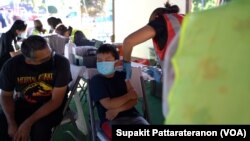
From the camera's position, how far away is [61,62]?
216 centimetres

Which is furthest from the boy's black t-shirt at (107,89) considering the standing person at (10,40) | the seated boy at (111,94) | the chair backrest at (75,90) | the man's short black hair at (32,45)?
the standing person at (10,40)

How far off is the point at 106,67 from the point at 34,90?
51cm

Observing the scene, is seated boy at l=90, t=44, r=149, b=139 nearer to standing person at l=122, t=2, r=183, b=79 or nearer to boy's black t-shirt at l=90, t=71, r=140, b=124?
boy's black t-shirt at l=90, t=71, r=140, b=124

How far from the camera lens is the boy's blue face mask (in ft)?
7.06

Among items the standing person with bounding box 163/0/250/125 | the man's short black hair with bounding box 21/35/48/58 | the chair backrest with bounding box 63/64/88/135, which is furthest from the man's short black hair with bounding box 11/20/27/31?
the standing person with bounding box 163/0/250/125

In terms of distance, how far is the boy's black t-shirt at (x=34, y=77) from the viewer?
2.11m

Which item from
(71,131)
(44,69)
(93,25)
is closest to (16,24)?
(71,131)

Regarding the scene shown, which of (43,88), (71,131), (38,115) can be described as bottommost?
(71,131)

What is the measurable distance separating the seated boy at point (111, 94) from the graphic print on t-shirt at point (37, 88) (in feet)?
0.99

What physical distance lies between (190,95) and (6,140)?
1.86 m

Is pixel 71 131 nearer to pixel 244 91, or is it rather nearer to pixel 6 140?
pixel 6 140

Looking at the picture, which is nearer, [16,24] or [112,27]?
[16,24]

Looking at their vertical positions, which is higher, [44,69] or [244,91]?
[244,91]

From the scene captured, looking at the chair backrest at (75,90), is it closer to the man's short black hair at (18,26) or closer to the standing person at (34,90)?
the standing person at (34,90)
